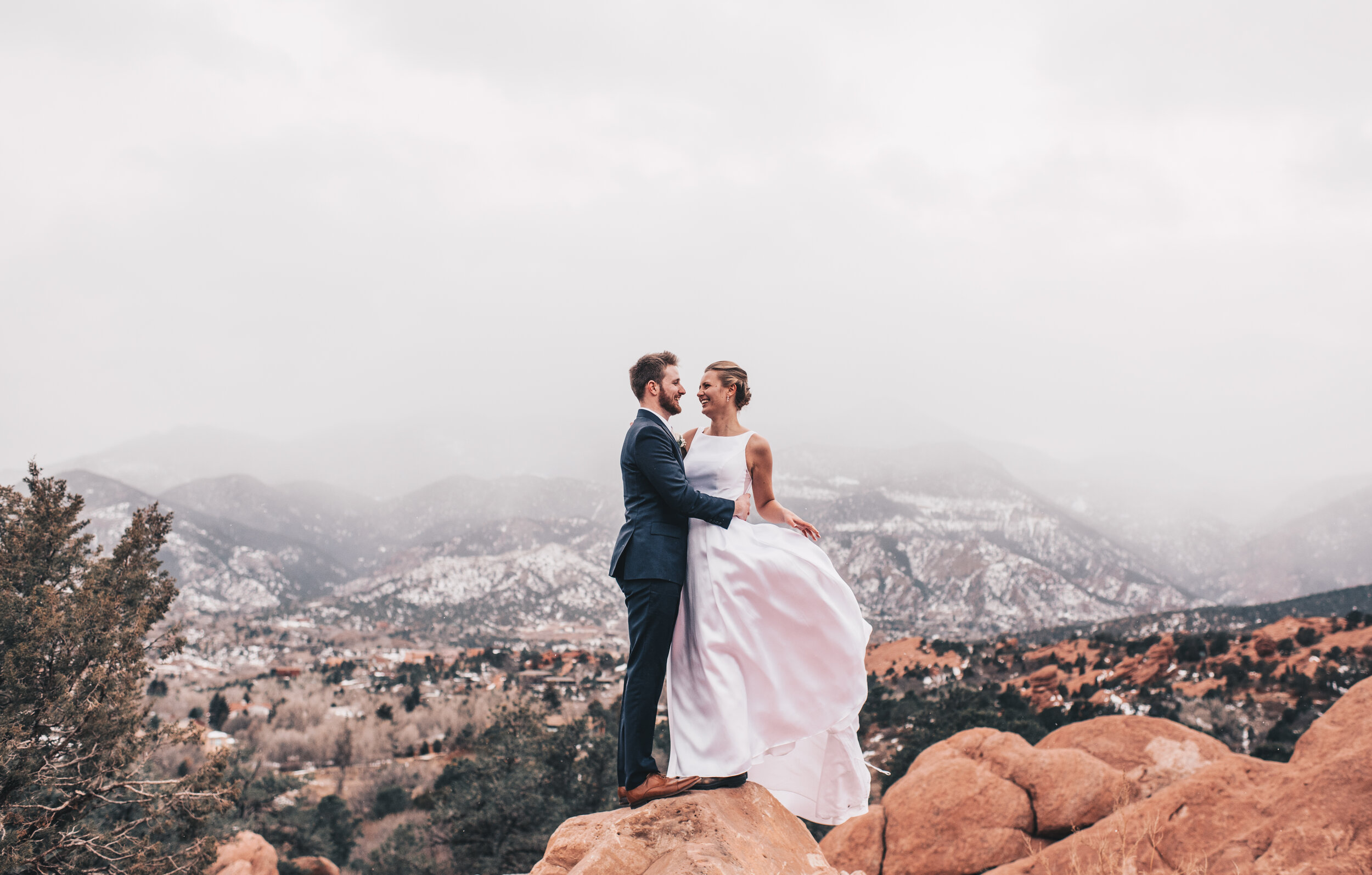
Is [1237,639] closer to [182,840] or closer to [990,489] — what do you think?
[182,840]

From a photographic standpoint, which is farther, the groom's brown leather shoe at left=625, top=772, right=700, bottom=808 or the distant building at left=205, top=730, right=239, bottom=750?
the distant building at left=205, top=730, right=239, bottom=750

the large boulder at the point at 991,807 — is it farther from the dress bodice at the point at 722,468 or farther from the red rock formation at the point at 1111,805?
the dress bodice at the point at 722,468

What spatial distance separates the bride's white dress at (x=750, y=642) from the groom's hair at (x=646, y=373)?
574mm

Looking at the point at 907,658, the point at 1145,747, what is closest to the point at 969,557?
the point at 907,658

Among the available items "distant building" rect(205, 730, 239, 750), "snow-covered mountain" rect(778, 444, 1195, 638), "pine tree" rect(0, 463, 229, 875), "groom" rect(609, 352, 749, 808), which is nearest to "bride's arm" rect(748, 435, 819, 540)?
"groom" rect(609, 352, 749, 808)

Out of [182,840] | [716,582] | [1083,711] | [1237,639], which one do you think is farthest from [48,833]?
[1237,639]

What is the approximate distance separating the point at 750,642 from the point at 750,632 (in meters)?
0.07

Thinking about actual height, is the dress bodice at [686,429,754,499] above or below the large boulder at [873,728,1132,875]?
above

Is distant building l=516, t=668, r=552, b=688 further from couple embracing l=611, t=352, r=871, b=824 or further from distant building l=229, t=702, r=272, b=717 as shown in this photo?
couple embracing l=611, t=352, r=871, b=824

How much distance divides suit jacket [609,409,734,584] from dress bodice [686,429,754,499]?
189mm

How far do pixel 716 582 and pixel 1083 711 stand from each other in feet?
68.6

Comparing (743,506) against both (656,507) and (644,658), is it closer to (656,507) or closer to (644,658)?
(656,507)

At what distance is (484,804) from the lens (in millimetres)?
17625

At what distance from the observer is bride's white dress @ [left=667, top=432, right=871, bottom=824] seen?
471 centimetres
